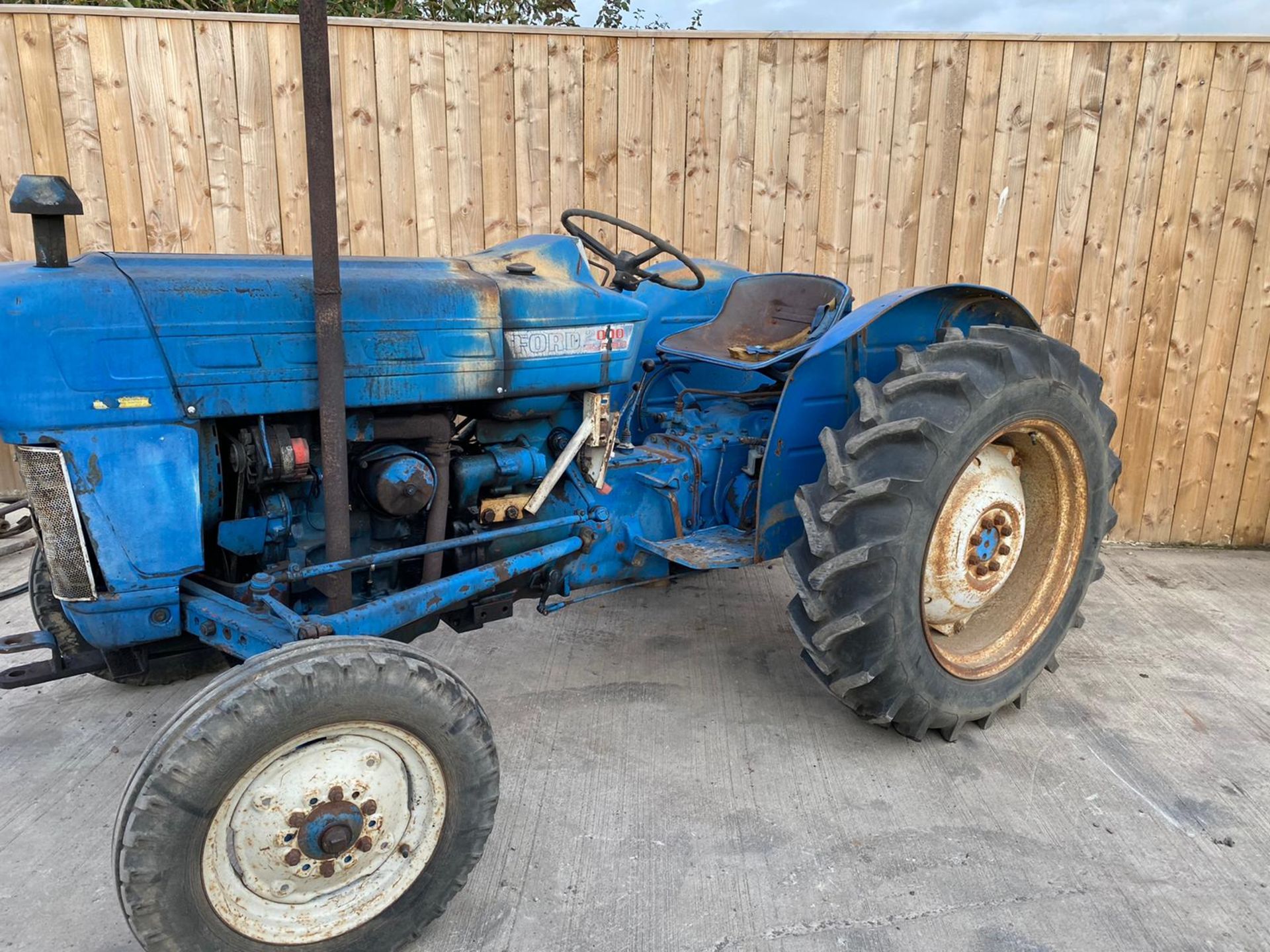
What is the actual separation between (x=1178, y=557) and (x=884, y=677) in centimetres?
269

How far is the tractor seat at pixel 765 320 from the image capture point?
3275mm

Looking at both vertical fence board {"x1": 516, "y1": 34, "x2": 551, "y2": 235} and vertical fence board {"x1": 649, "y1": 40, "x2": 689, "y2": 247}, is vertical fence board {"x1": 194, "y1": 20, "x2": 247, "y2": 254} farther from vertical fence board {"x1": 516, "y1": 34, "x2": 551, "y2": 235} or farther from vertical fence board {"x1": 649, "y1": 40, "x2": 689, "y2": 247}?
vertical fence board {"x1": 649, "y1": 40, "x2": 689, "y2": 247}

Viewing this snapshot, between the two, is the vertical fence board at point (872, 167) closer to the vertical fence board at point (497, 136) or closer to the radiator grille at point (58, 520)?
the vertical fence board at point (497, 136)

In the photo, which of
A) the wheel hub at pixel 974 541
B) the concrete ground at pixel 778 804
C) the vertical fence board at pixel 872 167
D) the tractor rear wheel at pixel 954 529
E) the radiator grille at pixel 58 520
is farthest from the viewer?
the vertical fence board at pixel 872 167

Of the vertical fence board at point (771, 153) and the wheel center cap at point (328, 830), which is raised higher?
the vertical fence board at point (771, 153)

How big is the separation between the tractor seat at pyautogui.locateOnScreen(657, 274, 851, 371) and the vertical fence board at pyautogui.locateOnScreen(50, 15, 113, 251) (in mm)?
2755

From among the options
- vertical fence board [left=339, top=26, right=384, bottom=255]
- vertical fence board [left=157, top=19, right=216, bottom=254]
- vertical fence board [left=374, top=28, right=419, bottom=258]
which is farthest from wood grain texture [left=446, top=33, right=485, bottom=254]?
vertical fence board [left=157, top=19, right=216, bottom=254]

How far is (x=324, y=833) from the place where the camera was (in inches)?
70.2

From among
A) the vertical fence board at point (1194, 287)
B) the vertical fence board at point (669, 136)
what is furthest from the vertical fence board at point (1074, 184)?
the vertical fence board at point (669, 136)

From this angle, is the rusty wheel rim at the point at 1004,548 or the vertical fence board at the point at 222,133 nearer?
the rusty wheel rim at the point at 1004,548

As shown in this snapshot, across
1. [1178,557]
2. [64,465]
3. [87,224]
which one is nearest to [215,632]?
[64,465]

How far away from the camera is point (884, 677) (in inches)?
98.7

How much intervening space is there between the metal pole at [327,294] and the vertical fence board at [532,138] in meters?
2.42

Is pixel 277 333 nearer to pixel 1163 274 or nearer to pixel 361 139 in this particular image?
pixel 361 139
